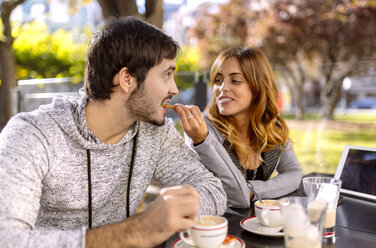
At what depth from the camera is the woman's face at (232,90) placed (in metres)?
2.53

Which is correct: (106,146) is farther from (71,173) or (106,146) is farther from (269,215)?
(269,215)

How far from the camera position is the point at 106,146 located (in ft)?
5.52

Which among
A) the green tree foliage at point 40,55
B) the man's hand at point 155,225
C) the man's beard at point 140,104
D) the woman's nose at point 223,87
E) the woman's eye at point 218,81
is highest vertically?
the green tree foliage at point 40,55

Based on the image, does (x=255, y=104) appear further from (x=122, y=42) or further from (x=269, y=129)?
(x=122, y=42)

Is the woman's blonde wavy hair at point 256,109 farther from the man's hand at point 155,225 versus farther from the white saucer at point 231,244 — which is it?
the man's hand at point 155,225

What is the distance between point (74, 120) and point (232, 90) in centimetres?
122

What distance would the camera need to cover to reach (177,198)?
1201mm

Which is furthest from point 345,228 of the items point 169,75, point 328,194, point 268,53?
point 268,53

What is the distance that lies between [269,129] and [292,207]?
1563 millimetres

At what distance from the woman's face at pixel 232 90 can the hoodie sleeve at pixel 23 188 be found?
136 cm

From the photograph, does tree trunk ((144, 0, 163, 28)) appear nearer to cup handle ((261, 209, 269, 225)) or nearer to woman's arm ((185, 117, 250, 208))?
woman's arm ((185, 117, 250, 208))

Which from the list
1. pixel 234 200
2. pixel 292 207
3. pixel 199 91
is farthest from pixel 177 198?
pixel 199 91

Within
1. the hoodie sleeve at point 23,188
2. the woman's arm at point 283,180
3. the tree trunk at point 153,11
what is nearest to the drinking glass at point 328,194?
the woman's arm at point 283,180

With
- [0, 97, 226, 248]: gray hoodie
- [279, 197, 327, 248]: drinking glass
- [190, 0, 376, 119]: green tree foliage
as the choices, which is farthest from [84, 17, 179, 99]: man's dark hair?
[190, 0, 376, 119]: green tree foliage
